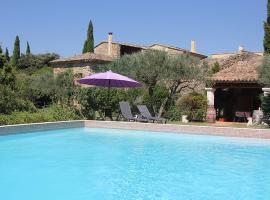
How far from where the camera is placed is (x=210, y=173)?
31.1ft

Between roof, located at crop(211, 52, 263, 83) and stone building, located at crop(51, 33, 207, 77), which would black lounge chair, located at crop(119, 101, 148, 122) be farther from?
stone building, located at crop(51, 33, 207, 77)

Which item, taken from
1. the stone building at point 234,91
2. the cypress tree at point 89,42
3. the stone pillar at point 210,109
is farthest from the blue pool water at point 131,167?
the cypress tree at point 89,42

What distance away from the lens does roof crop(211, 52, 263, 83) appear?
78.2 feet

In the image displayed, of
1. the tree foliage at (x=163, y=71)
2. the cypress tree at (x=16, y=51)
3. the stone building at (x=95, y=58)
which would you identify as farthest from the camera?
the cypress tree at (x=16, y=51)

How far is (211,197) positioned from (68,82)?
15636 mm

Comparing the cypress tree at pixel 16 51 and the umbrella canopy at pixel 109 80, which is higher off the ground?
the cypress tree at pixel 16 51

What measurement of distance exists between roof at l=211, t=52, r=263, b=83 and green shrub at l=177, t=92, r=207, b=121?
2.29m

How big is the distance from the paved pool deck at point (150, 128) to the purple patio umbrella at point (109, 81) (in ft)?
7.35

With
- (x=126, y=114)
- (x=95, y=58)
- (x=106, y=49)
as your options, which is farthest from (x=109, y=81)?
(x=106, y=49)

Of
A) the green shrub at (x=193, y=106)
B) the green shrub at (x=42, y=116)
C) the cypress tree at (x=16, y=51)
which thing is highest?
the cypress tree at (x=16, y=51)

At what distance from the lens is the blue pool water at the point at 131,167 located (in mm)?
7480

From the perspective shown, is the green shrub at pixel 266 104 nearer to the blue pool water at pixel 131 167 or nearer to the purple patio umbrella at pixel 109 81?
the blue pool water at pixel 131 167

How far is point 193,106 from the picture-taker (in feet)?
74.9

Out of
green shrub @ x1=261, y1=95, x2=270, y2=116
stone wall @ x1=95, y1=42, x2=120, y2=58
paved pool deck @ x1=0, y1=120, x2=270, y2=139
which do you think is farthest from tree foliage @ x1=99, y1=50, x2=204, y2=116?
stone wall @ x1=95, y1=42, x2=120, y2=58
